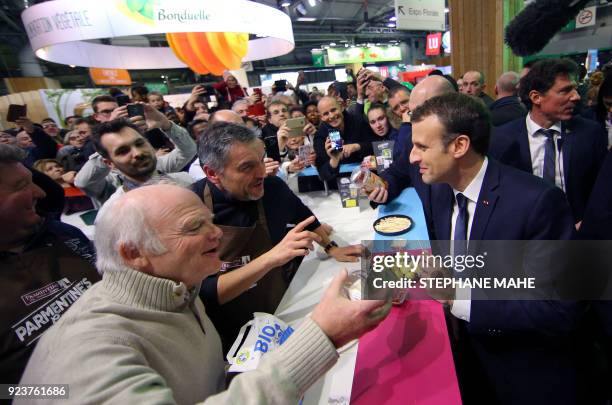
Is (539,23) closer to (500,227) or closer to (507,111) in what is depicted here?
(500,227)

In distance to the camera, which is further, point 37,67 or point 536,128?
point 37,67

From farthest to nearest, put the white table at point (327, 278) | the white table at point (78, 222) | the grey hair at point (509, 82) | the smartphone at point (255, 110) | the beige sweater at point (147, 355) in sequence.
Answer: the smartphone at point (255, 110) < the grey hair at point (509, 82) < the white table at point (78, 222) < the white table at point (327, 278) < the beige sweater at point (147, 355)

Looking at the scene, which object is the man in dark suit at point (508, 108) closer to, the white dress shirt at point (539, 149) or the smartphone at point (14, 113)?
the white dress shirt at point (539, 149)

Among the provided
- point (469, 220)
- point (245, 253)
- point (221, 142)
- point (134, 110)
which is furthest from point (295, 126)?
point (469, 220)

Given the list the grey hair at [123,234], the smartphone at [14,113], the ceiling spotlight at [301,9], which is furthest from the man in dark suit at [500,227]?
the ceiling spotlight at [301,9]

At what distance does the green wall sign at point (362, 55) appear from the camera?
18219 millimetres

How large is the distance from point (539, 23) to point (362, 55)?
20.4 metres

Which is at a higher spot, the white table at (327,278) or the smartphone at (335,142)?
the smartphone at (335,142)

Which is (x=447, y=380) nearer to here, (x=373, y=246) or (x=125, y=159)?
(x=373, y=246)

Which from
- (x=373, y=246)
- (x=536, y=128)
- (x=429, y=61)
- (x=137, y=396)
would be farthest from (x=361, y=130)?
(x=429, y=61)

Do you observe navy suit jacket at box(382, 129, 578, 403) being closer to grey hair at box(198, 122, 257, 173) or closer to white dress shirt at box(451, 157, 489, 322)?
white dress shirt at box(451, 157, 489, 322)

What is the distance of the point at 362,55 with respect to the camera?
1905cm

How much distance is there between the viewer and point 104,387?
24.8 inches

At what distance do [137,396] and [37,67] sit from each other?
52.4ft
